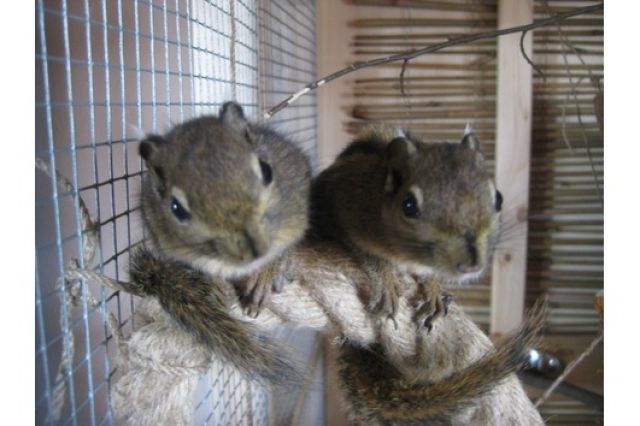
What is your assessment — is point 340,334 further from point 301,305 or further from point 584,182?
point 584,182

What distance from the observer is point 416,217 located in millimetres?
840

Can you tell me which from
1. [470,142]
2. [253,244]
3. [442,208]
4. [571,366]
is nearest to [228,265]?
[253,244]

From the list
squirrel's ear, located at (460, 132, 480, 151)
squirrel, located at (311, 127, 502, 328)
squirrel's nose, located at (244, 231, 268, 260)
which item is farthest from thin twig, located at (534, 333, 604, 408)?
squirrel's nose, located at (244, 231, 268, 260)

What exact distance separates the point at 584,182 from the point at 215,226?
1775 mm

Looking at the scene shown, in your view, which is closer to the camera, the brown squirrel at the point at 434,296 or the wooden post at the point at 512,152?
the brown squirrel at the point at 434,296

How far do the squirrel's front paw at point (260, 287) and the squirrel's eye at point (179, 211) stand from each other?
0.52ft

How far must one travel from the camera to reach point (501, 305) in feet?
6.88

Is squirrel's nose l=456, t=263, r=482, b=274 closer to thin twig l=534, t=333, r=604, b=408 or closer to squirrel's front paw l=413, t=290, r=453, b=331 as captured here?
squirrel's front paw l=413, t=290, r=453, b=331

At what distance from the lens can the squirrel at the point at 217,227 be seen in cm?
71

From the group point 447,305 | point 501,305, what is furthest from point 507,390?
point 501,305

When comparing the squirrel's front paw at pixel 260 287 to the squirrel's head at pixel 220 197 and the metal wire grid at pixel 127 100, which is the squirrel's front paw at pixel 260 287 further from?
the metal wire grid at pixel 127 100

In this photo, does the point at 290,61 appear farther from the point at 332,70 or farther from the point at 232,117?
the point at 232,117

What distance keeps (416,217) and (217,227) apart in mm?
307

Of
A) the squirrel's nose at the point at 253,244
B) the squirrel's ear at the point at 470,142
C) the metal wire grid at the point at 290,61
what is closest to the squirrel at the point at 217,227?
the squirrel's nose at the point at 253,244
